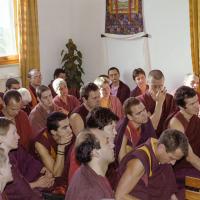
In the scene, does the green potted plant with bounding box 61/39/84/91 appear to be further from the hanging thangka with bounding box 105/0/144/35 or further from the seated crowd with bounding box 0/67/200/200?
the seated crowd with bounding box 0/67/200/200

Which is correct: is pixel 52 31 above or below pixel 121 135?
above

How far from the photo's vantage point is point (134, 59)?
7.87 meters

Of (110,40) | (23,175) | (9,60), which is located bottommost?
(23,175)

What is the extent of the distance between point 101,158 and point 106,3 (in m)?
5.99

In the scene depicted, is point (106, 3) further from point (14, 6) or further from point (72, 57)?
point (14, 6)

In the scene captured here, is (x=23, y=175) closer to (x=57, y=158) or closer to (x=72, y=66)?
(x=57, y=158)

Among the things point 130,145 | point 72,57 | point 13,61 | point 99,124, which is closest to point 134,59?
point 72,57

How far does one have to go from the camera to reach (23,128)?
4.57 metres

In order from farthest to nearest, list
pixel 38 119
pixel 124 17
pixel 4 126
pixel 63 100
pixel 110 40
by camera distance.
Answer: pixel 110 40, pixel 124 17, pixel 63 100, pixel 38 119, pixel 4 126

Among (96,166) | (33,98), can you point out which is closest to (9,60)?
(33,98)

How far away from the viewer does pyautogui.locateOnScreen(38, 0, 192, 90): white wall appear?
7.25m

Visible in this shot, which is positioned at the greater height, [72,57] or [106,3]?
[106,3]

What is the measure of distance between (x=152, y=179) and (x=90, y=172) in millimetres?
782

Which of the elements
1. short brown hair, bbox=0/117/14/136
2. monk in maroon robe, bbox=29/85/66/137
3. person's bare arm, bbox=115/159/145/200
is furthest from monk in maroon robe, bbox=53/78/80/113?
person's bare arm, bbox=115/159/145/200
